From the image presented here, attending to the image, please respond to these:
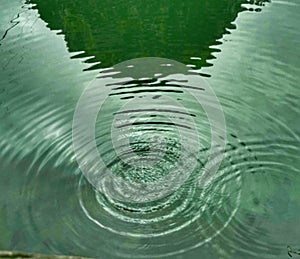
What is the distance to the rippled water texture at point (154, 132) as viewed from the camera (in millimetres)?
3318

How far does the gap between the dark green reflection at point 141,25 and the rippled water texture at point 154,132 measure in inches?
1.0

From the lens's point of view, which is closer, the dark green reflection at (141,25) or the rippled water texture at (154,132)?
the rippled water texture at (154,132)

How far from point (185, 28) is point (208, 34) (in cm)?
36

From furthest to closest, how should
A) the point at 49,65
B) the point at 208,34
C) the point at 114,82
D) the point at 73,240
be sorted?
the point at 208,34 < the point at 49,65 < the point at 114,82 < the point at 73,240

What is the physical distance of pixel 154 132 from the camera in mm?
4297

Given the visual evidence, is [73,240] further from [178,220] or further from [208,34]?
[208,34]

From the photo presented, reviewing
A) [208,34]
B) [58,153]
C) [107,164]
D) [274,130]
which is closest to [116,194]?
[107,164]

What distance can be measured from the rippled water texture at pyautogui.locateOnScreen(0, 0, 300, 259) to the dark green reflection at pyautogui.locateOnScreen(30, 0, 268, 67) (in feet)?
0.08

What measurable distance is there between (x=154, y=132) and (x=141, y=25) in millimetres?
2427

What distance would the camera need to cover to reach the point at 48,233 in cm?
338

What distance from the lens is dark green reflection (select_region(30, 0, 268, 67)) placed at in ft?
18.6

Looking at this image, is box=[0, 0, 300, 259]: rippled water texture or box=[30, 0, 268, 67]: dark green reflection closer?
box=[0, 0, 300, 259]: rippled water texture

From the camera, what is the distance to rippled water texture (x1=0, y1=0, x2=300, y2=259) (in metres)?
3.32

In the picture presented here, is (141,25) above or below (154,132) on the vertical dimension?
below
